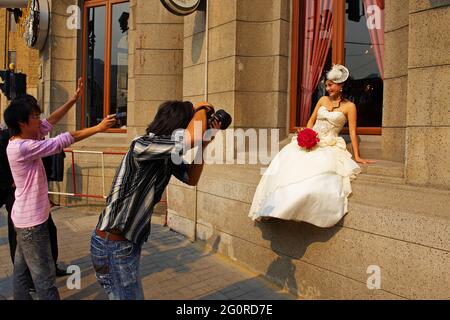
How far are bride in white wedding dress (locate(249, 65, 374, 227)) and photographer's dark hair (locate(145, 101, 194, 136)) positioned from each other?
1611mm

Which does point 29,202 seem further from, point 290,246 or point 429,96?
point 429,96

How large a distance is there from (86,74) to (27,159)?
314 inches

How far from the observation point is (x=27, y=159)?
3094 mm

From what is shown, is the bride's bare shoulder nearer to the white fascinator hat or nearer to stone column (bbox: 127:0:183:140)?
the white fascinator hat

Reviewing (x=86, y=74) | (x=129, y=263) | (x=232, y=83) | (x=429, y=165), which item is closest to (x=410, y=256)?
(x=429, y=165)

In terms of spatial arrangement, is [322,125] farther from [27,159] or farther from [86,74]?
[86,74]

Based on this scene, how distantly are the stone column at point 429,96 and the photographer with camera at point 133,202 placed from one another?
203 centimetres

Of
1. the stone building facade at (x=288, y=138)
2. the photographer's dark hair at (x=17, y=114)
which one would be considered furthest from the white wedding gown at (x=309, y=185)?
the photographer's dark hair at (x=17, y=114)

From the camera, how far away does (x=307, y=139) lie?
4184mm

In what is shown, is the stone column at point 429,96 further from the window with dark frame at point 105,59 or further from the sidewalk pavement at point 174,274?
the window with dark frame at point 105,59

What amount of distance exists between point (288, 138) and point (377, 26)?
1.91 meters

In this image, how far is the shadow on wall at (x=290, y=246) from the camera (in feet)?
13.5

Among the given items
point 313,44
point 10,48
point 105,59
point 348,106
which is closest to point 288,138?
point 313,44

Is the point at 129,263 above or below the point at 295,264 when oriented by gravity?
above
